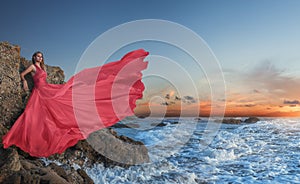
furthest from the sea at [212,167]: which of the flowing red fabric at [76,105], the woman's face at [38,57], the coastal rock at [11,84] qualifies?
the woman's face at [38,57]

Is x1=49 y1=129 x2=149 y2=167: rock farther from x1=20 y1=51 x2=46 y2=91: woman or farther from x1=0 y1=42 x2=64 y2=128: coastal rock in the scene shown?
x1=20 y1=51 x2=46 y2=91: woman

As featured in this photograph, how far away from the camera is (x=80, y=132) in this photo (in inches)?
186

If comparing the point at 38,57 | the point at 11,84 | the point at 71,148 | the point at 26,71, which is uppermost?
the point at 38,57

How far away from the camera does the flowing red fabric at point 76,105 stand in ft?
13.7

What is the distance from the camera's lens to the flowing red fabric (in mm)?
4168

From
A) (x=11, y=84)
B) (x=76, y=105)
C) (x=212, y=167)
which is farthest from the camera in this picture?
(x=212, y=167)

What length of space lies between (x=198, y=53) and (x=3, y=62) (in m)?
4.72

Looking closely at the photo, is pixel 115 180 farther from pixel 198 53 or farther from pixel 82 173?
pixel 198 53

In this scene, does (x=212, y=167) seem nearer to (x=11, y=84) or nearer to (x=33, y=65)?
(x=33, y=65)

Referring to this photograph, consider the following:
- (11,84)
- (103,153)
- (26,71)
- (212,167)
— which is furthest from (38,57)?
(212,167)

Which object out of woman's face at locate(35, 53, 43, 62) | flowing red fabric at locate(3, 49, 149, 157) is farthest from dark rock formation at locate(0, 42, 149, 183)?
woman's face at locate(35, 53, 43, 62)

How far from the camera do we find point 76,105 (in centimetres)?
489

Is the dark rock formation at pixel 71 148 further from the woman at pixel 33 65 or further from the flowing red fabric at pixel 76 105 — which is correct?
the flowing red fabric at pixel 76 105

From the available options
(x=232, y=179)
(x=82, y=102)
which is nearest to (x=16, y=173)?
(x=82, y=102)
